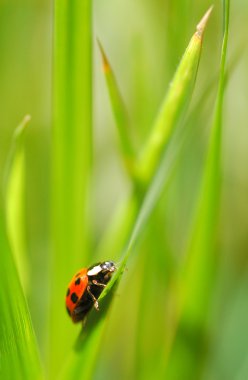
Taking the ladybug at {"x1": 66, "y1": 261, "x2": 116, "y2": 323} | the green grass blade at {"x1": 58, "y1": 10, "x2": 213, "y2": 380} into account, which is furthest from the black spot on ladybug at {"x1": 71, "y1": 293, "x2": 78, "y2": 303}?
the green grass blade at {"x1": 58, "y1": 10, "x2": 213, "y2": 380}

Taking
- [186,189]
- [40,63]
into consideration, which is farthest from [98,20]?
[186,189]

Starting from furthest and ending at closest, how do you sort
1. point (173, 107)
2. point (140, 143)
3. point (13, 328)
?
point (140, 143), point (173, 107), point (13, 328)

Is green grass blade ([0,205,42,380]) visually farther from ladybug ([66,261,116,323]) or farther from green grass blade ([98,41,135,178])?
green grass blade ([98,41,135,178])

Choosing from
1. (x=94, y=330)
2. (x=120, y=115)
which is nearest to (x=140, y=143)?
(x=120, y=115)

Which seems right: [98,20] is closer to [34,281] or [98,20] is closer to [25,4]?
[25,4]

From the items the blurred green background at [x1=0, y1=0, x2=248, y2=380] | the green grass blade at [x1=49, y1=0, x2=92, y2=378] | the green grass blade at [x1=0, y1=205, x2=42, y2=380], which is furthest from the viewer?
the blurred green background at [x1=0, y1=0, x2=248, y2=380]

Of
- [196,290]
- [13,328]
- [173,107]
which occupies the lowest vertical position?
[196,290]

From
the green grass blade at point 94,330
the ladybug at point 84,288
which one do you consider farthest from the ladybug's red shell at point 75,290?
the green grass blade at point 94,330

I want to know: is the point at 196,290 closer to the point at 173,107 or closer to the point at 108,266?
the point at 108,266
